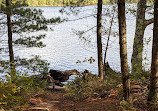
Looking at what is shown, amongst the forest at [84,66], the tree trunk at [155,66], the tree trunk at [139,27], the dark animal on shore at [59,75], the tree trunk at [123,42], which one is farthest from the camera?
the dark animal on shore at [59,75]

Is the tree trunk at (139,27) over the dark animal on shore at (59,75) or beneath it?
over

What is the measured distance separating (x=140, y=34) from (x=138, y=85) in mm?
4936

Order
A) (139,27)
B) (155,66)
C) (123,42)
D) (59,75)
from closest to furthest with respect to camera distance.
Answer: (155,66) < (123,42) < (139,27) < (59,75)

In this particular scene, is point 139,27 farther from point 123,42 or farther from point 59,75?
point 59,75

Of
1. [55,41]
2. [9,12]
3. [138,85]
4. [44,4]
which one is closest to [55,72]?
[9,12]

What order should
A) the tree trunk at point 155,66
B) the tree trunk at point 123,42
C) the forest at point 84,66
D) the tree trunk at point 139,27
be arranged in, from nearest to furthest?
the tree trunk at point 155,66
the tree trunk at point 123,42
the forest at point 84,66
the tree trunk at point 139,27

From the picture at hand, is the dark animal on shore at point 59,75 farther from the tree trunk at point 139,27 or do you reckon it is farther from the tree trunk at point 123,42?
the tree trunk at point 123,42

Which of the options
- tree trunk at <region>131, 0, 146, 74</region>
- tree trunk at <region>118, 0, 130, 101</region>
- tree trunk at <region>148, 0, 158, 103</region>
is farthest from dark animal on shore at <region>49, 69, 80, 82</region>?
tree trunk at <region>148, 0, 158, 103</region>

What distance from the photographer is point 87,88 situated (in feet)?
26.9

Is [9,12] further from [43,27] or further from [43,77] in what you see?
[43,77]

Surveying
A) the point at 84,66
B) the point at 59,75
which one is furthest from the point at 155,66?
the point at 84,66

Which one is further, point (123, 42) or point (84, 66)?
point (84, 66)

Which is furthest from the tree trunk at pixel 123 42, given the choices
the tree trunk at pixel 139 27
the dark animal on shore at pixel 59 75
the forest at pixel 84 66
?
the dark animal on shore at pixel 59 75

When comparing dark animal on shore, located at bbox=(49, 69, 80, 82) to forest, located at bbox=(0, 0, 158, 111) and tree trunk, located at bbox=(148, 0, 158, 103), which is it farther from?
tree trunk, located at bbox=(148, 0, 158, 103)
